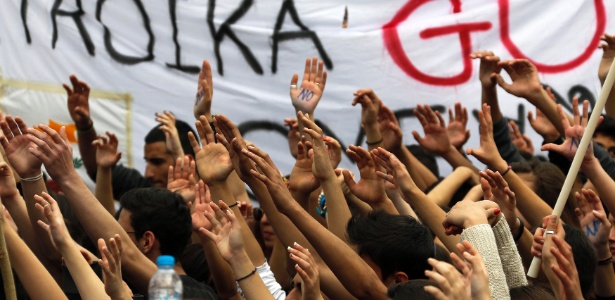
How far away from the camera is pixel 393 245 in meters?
4.18

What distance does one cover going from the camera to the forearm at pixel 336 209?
179 inches

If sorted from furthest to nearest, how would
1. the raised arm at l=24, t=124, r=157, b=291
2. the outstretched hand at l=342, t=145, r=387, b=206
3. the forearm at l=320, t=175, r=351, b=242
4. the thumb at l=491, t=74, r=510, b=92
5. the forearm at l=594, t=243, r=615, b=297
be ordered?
the thumb at l=491, t=74, r=510, b=92
the outstretched hand at l=342, t=145, r=387, b=206
the forearm at l=320, t=175, r=351, b=242
the forearm at l=594, t=243, r=615, b=297
the raised arm at l=24, t=124, r=157, b=291

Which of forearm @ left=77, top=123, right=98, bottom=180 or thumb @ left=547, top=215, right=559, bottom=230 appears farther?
forearm @ left=77, top=123, right=98, bottom=180

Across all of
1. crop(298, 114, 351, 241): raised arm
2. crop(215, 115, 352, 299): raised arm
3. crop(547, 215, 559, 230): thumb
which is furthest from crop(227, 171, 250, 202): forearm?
crop(547, 215, 559, 230): thumb

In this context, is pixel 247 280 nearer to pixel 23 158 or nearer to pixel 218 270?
pixel 218 270

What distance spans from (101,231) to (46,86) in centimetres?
280

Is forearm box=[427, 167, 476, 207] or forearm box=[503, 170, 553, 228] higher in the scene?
forearm box=[503, 170, 553, 228]

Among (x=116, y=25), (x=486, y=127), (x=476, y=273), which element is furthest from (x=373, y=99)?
(x=476, y=273)

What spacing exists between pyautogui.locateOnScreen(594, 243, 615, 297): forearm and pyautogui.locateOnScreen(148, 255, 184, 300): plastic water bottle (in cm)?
218

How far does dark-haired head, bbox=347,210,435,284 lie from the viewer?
13.7 feet

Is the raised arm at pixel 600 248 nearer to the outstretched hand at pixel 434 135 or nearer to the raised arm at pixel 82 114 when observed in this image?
the outstretched hand at pixel 434 135

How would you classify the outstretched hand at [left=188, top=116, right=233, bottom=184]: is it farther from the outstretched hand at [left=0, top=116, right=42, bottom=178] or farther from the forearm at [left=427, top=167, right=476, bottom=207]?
the forearm at [left=427, top=167, right=476, bottom=207]

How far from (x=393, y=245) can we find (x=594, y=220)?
809mm

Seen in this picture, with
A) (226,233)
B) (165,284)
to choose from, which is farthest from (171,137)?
(165,284)
